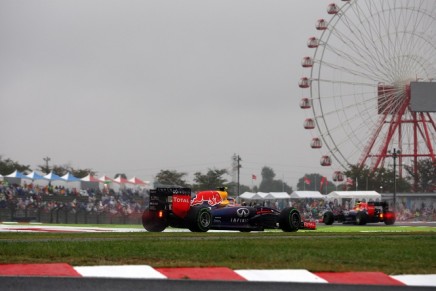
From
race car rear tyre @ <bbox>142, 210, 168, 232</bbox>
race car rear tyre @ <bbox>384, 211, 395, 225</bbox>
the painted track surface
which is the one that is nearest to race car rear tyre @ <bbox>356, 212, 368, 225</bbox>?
race car rear tyre @ <bbox>384, 211, 395, 225</bbox>

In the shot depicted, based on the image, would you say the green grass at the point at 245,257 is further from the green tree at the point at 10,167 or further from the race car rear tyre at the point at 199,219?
the green tree at the point at 10,167

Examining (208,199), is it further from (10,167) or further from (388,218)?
(10,167)

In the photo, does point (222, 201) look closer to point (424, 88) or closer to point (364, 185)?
point (424, 88)

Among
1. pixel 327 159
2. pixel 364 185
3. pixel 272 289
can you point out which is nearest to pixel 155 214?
pixel 272 289

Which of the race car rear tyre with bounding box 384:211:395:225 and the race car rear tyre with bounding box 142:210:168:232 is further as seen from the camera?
the race car rear tyre with bounding box 384:211:395:225

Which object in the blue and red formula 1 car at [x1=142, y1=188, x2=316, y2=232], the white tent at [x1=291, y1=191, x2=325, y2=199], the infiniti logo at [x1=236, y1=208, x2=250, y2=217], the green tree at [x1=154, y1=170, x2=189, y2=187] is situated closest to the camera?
the blue and red formula 1 car at [x1=142, y1=188, x2=316, y2=232]

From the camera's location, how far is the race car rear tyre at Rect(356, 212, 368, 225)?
48.2 meters

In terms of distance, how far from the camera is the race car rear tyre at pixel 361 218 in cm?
4822

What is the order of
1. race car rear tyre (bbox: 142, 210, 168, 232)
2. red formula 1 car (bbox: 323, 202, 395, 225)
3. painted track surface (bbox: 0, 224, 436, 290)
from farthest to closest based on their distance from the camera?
red formula 1 car (bbox: 323, 202, 395, 225) < race car rear tyre (bbox: 142, 210, 168, 232) < painted track surface (bbox: 0, 224, 436, 290)

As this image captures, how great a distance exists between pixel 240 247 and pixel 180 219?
1283 cm

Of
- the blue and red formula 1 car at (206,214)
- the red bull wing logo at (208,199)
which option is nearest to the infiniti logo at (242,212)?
the blue and red formula 1 car at (206,214)

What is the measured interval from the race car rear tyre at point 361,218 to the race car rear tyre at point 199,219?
938 inches

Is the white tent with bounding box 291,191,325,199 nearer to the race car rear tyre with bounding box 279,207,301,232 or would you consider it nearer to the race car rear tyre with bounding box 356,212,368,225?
the race car rear tyre with bounding box 356,212,368,225

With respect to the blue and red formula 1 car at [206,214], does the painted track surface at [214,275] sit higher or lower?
lower
